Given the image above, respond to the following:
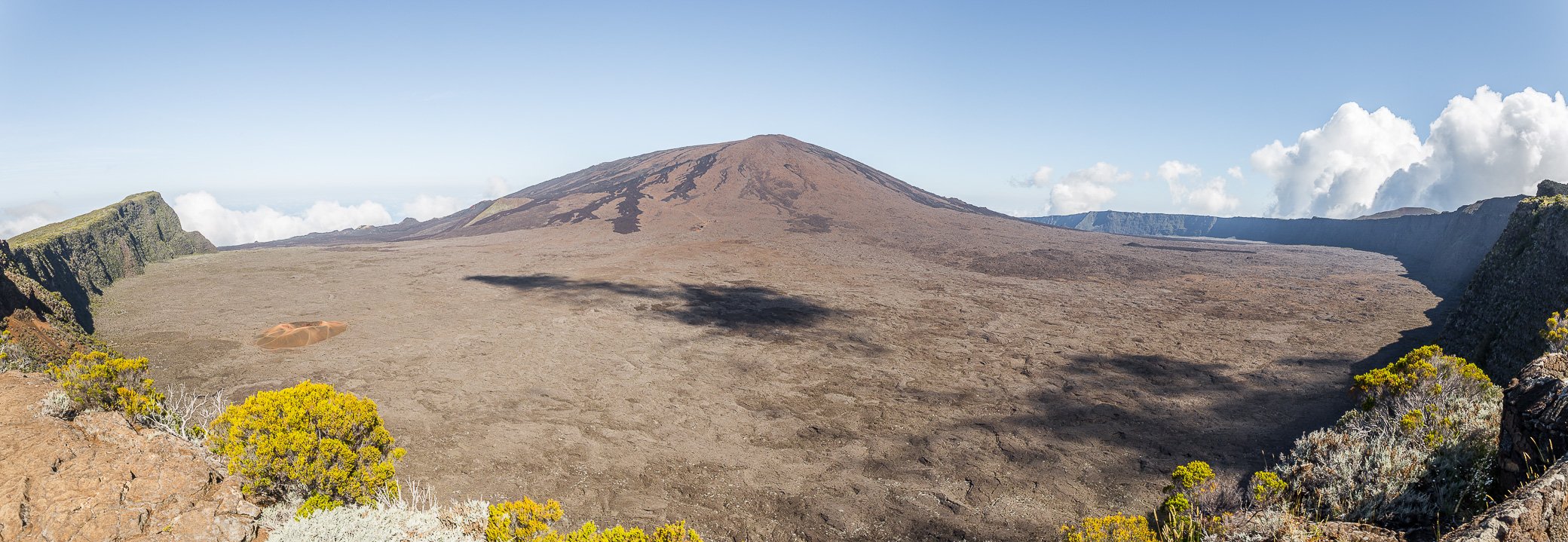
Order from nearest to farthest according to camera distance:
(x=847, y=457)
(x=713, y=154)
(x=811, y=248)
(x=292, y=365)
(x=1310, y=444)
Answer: (x=1310, y=444)
(x=847, y=457)
(x=292, y=365)
(x=811, y=248)
(x=713, y=154)

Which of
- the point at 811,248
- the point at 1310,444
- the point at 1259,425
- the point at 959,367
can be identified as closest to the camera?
the point at 1310,444

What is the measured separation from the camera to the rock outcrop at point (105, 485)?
3.98 meters

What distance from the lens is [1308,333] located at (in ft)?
57.5

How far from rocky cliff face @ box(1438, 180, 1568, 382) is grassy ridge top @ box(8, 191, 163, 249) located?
110ft

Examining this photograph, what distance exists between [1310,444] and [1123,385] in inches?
220

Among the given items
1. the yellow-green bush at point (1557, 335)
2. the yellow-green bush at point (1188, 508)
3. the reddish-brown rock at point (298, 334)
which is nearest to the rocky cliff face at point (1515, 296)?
the yellow-green bush at point (1557, 335)

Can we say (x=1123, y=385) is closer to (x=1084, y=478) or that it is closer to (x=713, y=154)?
A: (x=1084, y=478)

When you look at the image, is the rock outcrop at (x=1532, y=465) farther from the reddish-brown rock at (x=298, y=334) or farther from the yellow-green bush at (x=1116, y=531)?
the reddish-brown rock at (x=298, y=334)

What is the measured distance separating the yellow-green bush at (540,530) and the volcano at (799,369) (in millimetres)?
2433

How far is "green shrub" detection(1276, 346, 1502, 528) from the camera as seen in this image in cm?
465

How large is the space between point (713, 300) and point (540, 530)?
55.0 feet

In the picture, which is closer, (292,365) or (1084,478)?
(1084,478)

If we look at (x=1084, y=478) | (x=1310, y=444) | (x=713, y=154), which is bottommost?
(x=1084, y=478)

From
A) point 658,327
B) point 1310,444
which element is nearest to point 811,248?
point 658,327
